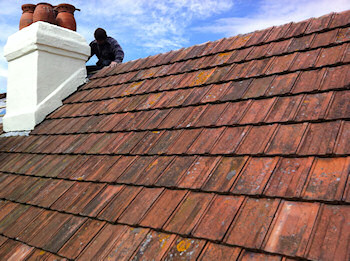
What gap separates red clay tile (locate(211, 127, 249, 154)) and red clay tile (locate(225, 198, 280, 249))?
50cm

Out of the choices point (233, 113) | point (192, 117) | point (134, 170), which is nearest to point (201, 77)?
point (192, 117)

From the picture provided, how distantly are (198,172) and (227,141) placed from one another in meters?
0.32

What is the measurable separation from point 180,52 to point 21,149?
2350 mm

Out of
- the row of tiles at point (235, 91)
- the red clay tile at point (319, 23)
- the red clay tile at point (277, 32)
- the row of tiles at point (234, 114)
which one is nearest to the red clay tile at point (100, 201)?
the row of tiles at point (234, 114)

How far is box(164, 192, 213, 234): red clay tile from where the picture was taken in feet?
5.30

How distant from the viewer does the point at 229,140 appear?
209 cm

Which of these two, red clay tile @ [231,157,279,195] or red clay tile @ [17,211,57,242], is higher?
red clay tile @ [231,157,279,195]

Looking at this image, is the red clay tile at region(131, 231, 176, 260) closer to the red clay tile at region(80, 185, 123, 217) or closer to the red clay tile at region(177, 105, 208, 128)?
the red clay tile at region(80, 185, 123, 217)

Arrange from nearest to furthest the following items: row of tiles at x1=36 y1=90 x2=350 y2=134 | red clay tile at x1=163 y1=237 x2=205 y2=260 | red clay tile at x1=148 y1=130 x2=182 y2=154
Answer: red clay tile at x1=163 y1=237 x2=205 y2=260, row of tiles at x1=36 y1=90 x2=350 y2=134, red clay tile at x1=148 y1=130 x2=182 y2=154

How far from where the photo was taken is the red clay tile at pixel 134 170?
222 centimetres

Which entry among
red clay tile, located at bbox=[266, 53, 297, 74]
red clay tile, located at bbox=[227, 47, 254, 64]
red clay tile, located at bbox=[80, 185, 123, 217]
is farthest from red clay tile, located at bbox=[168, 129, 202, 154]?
red clay tile, located at bbox=[227, 47, 254, 64]

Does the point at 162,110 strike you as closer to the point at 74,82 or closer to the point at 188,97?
the point at 188,97

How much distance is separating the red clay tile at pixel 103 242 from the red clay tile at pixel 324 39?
2.20 metres

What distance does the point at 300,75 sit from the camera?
2375mm
